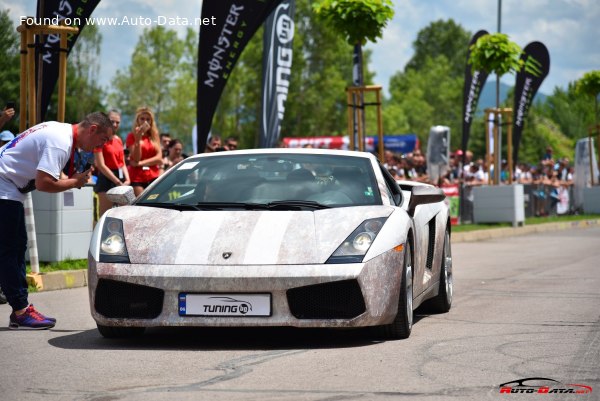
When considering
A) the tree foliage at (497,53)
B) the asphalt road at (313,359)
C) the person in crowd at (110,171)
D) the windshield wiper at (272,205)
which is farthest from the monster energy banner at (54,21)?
the tree foliage at (497,53)

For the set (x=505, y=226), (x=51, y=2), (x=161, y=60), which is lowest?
(x=505, y=226)

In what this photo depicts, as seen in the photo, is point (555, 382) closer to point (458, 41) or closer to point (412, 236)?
point (412, 236)

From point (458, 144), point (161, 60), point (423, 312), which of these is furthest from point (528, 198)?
point (458, 144)

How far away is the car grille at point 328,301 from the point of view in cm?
682

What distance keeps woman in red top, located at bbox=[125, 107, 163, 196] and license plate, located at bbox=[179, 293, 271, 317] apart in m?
7.52

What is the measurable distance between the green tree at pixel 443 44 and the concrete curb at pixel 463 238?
100022 mm

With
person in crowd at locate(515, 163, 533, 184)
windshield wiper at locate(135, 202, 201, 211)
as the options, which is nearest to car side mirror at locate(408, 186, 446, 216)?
windshield wiper at locate(135, 202, 201, 211)

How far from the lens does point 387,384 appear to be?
220 inches

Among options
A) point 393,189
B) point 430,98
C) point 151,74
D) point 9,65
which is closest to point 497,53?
point 393,189

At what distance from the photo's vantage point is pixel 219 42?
16.9 metres

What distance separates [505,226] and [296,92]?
196 feet

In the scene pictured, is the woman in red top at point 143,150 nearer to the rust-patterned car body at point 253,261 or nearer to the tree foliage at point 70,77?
the rust-patterned car body at point 253,261

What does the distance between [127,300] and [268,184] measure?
54.8 inches

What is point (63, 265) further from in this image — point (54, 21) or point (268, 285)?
point (268, 285)
